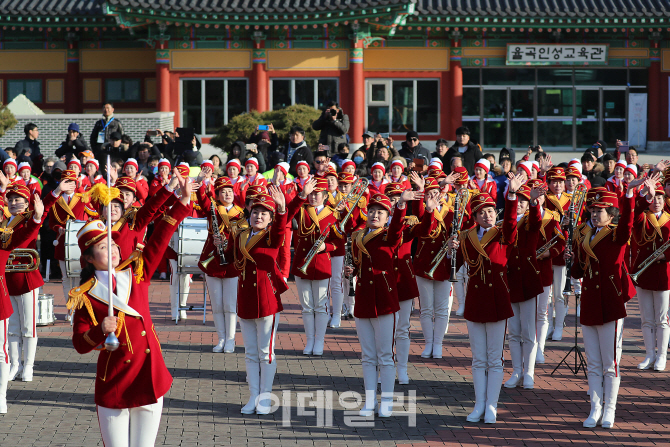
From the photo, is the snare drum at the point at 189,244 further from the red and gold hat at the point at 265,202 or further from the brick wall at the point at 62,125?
the brick wall at the point at 62,125

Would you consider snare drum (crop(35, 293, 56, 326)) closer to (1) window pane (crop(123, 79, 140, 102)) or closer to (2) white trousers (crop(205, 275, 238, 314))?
(2) white trousers (crop(205, 275, 238, 314))

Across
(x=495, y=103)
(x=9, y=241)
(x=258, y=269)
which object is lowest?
(x=258, y=269)

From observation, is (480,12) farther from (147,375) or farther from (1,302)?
(147,375)

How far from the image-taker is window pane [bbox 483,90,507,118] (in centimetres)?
2427

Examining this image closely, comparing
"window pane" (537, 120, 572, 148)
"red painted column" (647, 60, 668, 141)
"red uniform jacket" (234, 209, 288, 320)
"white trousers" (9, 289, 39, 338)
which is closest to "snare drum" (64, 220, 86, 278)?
"white trousers" (9, 289, 39, 338)

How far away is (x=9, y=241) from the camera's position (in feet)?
25.2

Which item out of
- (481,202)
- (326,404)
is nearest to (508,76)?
(481,202)

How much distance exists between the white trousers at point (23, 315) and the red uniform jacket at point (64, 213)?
2.84 meters

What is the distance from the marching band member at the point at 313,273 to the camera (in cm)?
955

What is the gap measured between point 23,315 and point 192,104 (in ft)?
52.6

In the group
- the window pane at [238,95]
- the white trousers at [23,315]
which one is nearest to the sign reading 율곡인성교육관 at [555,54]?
the window pane at [238,95]

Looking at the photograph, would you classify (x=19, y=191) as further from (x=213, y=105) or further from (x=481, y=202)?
(x=213, y=105)

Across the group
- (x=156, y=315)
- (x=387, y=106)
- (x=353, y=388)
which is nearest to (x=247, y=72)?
(x=387, y=106)

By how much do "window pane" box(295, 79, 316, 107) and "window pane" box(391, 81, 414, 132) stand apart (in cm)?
243
